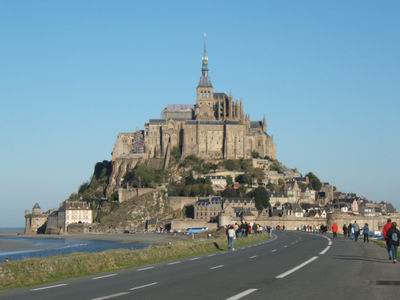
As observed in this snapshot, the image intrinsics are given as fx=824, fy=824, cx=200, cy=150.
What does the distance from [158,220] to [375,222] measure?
4238cm

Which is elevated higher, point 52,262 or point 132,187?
point 132,187

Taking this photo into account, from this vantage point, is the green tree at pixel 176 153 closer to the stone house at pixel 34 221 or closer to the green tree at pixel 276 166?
the green tree at pixel 276 166

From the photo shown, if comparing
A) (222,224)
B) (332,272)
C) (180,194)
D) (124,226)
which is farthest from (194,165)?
(332,272)

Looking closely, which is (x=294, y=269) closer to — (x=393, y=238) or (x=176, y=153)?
(x=393, y=238)

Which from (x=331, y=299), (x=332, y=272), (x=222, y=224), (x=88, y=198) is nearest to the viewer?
(x=331, y=299)

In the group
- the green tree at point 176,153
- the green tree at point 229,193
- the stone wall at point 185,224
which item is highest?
the green tree at point 176,153

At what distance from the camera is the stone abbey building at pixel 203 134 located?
180 metres

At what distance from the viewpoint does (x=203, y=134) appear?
180000mm

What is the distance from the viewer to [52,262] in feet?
80.1

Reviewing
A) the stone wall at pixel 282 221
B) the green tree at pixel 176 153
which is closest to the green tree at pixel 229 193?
the stone wall at pixel 282 221

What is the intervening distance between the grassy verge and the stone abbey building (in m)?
143

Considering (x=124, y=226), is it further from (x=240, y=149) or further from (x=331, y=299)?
(x=331, y=299)

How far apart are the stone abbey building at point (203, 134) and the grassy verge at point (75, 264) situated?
471 feet

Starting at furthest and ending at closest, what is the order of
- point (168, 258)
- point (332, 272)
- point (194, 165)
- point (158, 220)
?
point (194, 165), point (158, 220), point (168, 258), point (332, 272)
